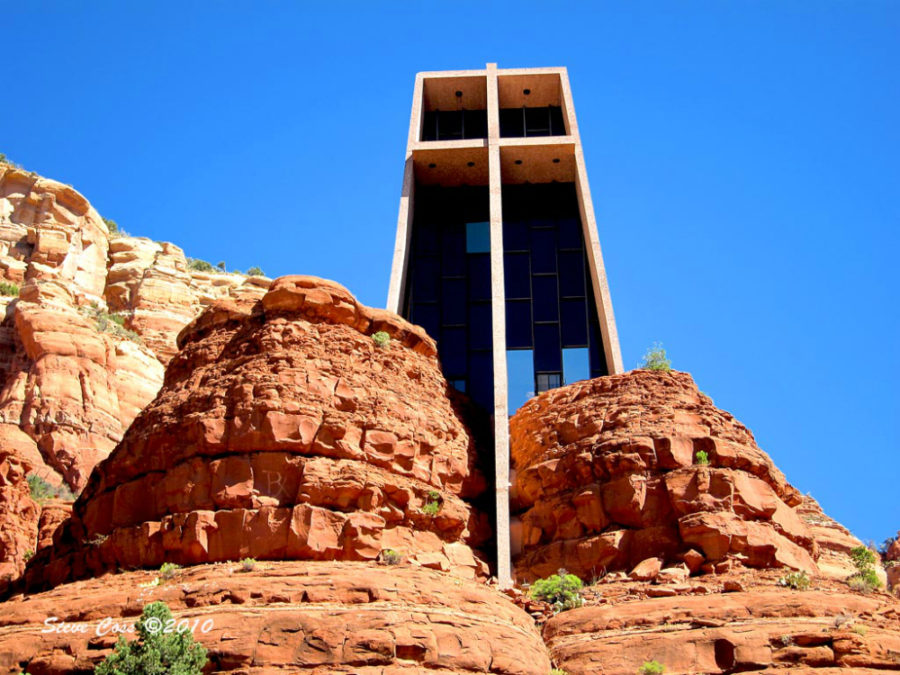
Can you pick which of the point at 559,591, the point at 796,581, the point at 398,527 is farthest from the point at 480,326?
the point at 796,581

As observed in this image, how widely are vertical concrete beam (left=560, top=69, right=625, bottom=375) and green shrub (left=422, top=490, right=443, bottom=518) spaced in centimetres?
897

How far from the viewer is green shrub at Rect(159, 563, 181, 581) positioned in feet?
58.9

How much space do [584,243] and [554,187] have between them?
246cm

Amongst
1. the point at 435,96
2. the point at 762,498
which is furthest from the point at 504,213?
the point at 762,498

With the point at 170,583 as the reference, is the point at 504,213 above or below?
above

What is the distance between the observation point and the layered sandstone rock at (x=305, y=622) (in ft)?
50.8

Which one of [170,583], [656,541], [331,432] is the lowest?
[170,583]

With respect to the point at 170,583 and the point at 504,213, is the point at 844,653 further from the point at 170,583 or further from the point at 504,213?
the point at 504,213

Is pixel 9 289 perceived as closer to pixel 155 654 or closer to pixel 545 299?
pixel 545 299

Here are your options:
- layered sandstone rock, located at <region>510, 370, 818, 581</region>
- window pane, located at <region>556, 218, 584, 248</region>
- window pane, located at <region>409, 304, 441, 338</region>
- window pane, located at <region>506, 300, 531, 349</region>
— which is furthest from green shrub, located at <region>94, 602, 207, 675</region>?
window pane, located at <region>556, 218, 584, 248</region>

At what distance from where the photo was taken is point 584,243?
32.6 metres

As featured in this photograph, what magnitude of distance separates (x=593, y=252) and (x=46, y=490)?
16.9m

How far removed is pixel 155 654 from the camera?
48.6 ft

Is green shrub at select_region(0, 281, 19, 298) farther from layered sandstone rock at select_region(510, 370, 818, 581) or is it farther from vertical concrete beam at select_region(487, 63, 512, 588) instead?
layered sandstone rock at select_region(510, 370, 818, 581)
